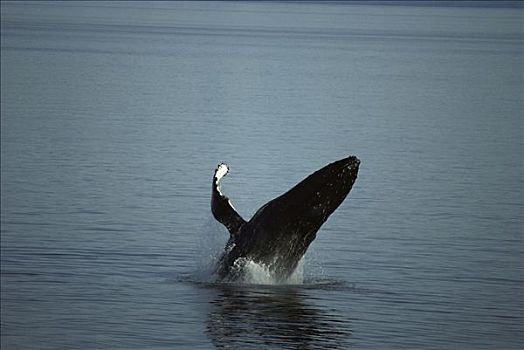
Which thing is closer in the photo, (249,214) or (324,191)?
(324,191)

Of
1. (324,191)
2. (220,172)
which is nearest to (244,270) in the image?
(324,191)

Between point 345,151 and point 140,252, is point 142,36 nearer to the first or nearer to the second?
point 345,151

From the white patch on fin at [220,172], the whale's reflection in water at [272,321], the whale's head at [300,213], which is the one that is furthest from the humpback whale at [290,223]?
the white patch on fin at [220,172]

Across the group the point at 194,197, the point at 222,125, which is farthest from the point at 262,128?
the point at 194,197

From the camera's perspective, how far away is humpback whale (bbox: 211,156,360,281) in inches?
840

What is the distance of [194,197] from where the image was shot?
32.9 metres

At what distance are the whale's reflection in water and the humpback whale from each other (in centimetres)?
38

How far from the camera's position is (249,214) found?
30.5 m

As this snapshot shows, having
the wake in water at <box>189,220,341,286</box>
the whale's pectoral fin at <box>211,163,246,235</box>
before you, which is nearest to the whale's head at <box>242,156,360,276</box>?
the wake in water at <box>189,220,341,286</box>

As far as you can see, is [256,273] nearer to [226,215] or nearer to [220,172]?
[226,215]

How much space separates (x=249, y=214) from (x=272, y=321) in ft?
35.0

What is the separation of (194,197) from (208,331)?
544 inches

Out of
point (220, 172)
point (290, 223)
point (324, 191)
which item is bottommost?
point (290, 223)

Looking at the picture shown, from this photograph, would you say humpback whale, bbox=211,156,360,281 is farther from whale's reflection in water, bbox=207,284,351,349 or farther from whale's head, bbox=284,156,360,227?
whale's reflection in water, bbox=207,284,351,349
